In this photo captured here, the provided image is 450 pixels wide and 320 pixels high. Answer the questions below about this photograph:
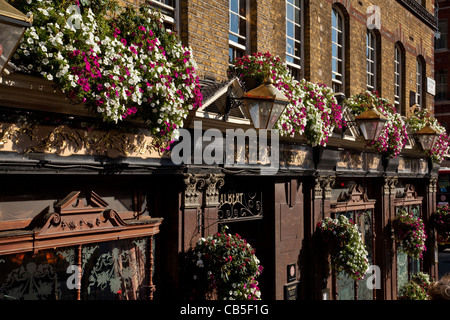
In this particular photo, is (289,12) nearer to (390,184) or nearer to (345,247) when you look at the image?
(345,247)

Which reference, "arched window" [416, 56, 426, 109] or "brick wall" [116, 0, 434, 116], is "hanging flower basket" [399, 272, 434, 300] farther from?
"arched window" [416, 56, 426, 109]

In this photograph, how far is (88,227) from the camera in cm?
588

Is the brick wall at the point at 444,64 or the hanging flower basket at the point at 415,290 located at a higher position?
the brick wall at the point at 444,64

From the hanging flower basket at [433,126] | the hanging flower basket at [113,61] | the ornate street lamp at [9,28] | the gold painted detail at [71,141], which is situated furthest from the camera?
the hanging flower basket at [433,126]

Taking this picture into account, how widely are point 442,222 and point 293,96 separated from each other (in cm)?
942

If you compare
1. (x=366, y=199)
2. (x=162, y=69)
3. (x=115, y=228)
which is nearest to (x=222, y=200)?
(x=115, y=228)

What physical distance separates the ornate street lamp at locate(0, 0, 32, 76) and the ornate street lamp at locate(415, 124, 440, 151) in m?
11.1

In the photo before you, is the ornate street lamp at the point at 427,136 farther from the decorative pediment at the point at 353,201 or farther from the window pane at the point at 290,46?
the window pane at the point at 290,46

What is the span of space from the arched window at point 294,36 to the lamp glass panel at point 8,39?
248 inches

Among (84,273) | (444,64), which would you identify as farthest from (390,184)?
(444,64)

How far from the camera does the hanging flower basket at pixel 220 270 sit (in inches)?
259

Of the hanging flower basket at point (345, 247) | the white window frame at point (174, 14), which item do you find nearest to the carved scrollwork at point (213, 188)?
the white window frame at point (174, 14)

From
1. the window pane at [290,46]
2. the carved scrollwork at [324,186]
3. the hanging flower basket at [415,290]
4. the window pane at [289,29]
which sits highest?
the window pane at [289,29]

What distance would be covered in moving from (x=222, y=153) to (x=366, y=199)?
580 centimetres
